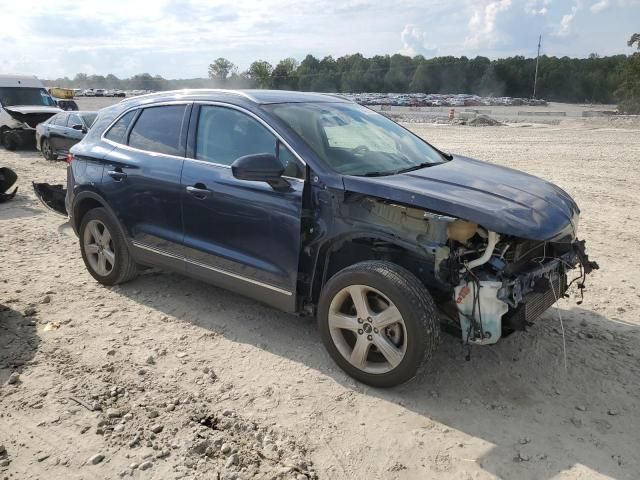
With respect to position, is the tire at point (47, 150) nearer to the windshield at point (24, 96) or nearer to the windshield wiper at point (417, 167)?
the windshield at point (24, 96)

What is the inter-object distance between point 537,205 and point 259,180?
182cm

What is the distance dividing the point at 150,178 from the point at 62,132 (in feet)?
37.4

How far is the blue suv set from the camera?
3.34m

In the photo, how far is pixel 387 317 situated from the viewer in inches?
136

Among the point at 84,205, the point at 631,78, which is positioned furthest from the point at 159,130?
the point at 631,78

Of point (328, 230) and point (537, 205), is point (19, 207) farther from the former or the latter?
point (537, 205)

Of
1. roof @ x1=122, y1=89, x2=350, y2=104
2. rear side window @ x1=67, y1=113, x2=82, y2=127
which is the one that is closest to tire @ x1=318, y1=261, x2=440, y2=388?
roof @ x1=122, y1=89, x2=350, y2=104

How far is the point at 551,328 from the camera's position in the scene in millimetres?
4430

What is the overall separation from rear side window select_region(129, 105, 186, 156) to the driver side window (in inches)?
10.0

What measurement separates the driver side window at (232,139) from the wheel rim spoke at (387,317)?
1094 mm

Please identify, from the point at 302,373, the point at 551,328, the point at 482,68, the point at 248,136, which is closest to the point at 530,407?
the point at 551,328

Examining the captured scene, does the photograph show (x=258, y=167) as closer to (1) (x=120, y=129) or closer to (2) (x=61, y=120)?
(1) (x=120, y=129)

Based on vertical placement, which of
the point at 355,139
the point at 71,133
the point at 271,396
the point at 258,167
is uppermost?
the point at 355,139

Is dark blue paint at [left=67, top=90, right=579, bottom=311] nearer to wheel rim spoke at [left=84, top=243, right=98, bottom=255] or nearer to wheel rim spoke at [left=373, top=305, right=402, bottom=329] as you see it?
wheel rim spoke at [left=373, top=305, right=402, bottom=329]
